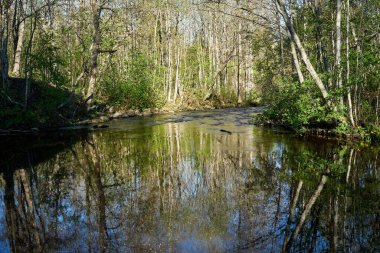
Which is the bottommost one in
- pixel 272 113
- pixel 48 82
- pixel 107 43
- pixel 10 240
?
pixel 10 240

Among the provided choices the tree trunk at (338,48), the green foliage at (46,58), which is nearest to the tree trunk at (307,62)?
the tree trunk at (338,48)

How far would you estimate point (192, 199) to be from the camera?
7238 mm

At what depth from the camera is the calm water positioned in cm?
531

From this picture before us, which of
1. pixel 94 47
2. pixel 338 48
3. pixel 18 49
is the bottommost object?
pixel 338 48

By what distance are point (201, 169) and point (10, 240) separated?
5.29 m

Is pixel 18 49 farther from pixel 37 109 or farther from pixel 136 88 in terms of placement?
pixel 136 88

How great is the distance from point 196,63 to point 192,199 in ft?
128

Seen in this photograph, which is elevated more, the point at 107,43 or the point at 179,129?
the point at 107,43

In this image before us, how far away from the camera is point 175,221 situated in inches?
237

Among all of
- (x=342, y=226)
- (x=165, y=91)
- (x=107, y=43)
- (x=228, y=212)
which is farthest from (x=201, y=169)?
(x=165, y=91)

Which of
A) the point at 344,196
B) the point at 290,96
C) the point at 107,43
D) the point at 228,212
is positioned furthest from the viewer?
the point at 107,43

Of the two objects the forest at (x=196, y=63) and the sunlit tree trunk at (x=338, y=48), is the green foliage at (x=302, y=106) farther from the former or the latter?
the sunlit tree trunk at (x=338, y=48)

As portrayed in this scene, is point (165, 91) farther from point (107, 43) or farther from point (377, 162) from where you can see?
point (377, 162)

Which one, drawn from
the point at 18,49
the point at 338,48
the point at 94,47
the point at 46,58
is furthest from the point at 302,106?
the point at 18,49
